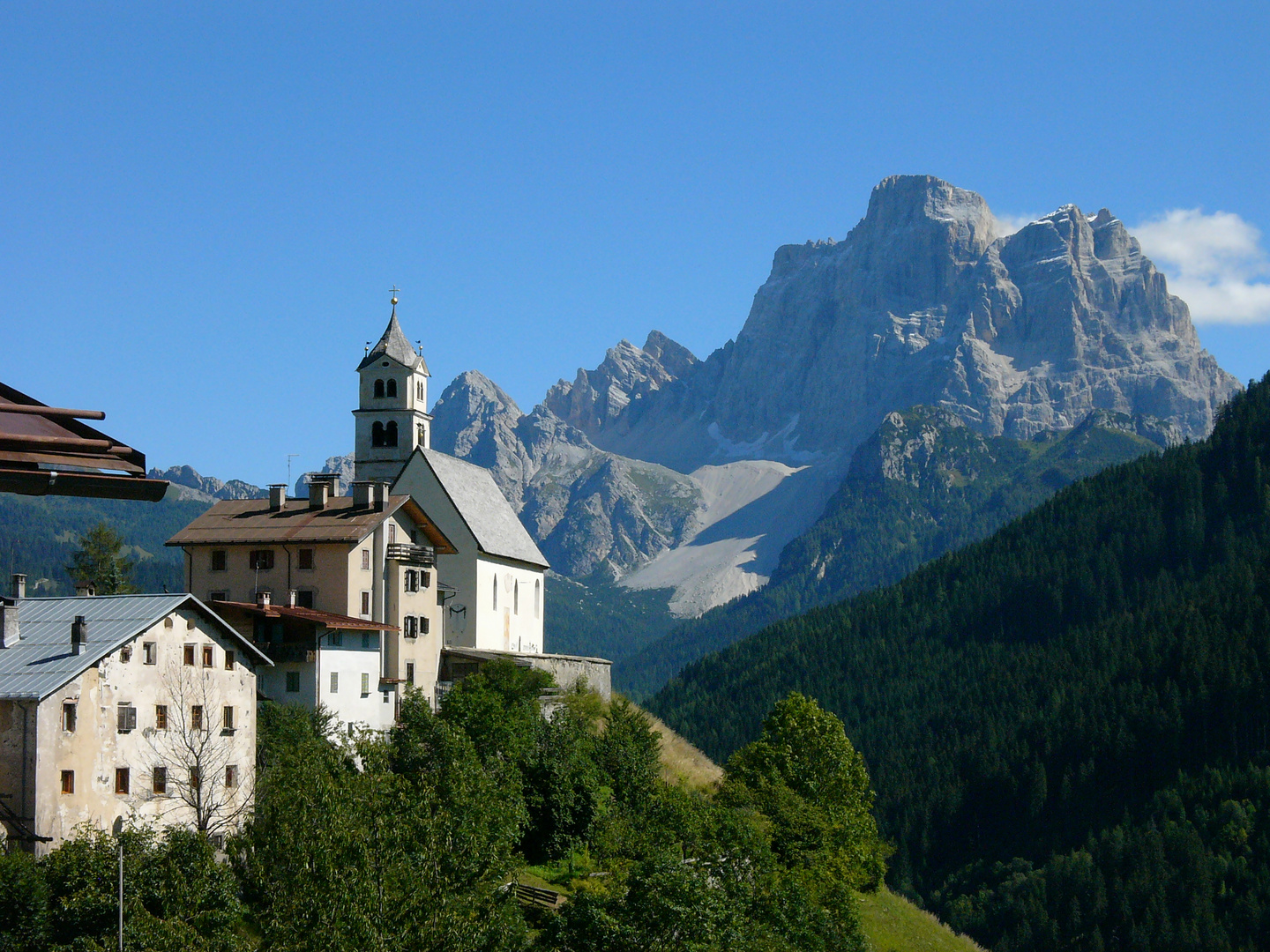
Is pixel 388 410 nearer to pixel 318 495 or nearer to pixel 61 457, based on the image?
pixel 318 495

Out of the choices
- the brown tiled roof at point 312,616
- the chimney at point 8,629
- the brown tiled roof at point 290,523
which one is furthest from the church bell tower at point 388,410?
the chimney at point 8,629

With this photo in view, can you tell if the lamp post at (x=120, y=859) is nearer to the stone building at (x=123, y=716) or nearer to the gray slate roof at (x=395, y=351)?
the stone building at (x=123, y=716)

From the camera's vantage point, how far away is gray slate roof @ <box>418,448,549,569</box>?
→ 315 ft

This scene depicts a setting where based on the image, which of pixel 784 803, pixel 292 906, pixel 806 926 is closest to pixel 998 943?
pixel 784 803

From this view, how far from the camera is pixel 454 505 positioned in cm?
9506

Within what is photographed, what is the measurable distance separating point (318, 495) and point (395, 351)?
81.2 feet

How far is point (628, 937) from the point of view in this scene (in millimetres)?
47031

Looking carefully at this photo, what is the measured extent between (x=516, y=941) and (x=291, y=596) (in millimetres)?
38282

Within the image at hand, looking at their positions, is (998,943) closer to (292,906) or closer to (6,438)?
(292,906)

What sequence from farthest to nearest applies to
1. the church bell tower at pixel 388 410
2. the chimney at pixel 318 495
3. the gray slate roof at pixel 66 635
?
the church bell tower at pixel 388 410 < the chimney at pixel 318 495 < the gray slate roof at pixel 66 635

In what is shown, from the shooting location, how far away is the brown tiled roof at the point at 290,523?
78.9 metres

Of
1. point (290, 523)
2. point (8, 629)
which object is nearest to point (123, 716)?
point (8, 629)

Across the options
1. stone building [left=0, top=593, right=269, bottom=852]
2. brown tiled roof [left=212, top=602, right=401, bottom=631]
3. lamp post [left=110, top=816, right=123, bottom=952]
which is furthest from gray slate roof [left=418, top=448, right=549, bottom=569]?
lamp post [left=110, top=816, right=123, bottom=952]

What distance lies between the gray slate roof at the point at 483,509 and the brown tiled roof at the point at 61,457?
84.5 metres
